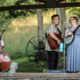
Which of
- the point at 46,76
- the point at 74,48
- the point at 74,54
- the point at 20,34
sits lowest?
the point at 46,76

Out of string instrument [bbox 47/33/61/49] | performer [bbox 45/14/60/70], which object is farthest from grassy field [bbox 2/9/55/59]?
string instrument [bbox 47/33/61/49]

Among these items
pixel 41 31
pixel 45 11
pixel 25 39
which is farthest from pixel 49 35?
pixel 45 11

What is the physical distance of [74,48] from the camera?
6.60 m

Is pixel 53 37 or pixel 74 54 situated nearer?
pixel 74 54

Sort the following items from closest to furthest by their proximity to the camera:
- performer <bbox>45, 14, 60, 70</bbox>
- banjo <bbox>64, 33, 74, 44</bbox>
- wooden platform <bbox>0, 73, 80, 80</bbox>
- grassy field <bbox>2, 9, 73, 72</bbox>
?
wooden platform <bbox>0, 73, 80, 80</bbox> → banjo <bbox>64, 33, 74, 44</bbox> → performer <bbox>45, 14, 60, 70</bbox> → grassy field <bbox>2, 9, 73, 72</bbox>

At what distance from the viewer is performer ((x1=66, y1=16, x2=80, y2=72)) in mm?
6551

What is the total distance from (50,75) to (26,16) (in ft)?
37.8

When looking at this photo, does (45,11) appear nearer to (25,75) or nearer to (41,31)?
(41,31)

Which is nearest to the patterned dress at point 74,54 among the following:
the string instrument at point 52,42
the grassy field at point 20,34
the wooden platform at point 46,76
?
the string instrument at point 52,42

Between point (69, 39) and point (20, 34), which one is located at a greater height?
point (20, 34)

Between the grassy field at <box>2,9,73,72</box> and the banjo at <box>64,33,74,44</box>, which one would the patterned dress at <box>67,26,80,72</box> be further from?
the grassy field at <box>2,9,73,72</box>

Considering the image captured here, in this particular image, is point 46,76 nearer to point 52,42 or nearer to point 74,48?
point 74,48

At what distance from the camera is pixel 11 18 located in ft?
52.1

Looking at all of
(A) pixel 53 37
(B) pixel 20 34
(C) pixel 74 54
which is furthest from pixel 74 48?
(B) pixel 20 34
